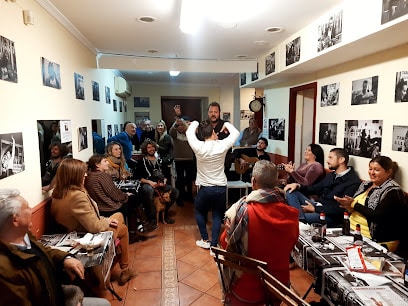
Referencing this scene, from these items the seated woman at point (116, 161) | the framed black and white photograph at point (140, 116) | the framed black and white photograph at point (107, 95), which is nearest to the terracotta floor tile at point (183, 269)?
the seated woman at point (116, 161)

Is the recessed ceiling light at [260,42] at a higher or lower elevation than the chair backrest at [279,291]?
higher

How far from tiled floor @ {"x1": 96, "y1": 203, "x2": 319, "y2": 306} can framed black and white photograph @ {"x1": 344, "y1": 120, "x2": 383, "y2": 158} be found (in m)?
1.39

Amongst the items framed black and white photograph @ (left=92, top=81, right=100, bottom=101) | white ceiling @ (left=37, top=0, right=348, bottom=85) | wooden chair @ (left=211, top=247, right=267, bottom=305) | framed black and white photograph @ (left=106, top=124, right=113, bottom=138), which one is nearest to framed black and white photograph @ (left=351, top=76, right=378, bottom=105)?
white ceiling @ (left=37, top=0, right=348, bottom=85)

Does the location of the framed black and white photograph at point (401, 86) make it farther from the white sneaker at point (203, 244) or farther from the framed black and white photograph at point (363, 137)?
the white sneaker at point (203, 244)

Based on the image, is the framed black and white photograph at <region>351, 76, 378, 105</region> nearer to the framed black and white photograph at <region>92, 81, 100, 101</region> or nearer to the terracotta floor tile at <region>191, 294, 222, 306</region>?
the terracotta floor tile at <region>191, 294, 222, 306</region>

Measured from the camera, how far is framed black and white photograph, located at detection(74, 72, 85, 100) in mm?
A: 3160

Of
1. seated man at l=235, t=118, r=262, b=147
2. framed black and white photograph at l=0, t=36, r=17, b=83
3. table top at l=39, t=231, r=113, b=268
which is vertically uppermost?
framed black and white photograph at l=0, t=36, r=17, b=83

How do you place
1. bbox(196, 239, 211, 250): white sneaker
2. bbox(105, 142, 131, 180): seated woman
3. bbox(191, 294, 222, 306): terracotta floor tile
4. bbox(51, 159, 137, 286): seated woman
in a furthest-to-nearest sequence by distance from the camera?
1. bbox(105, 142, 131, 180): seated woman
2. bbox(196, 239, 211, 250): white sneaker
3. bbox(191, 294, 222, 306): terracotta floor tile
4. bbox(51, 159, 137, 286): seated woman

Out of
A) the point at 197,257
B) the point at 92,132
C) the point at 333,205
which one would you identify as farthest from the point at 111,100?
the point at 333,205

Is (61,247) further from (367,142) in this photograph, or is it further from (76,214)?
(367,142)

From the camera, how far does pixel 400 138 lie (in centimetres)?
237

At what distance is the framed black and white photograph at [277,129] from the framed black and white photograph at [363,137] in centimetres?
156

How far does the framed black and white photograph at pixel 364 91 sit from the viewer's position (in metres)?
2.69

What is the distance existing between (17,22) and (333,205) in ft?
10.4
